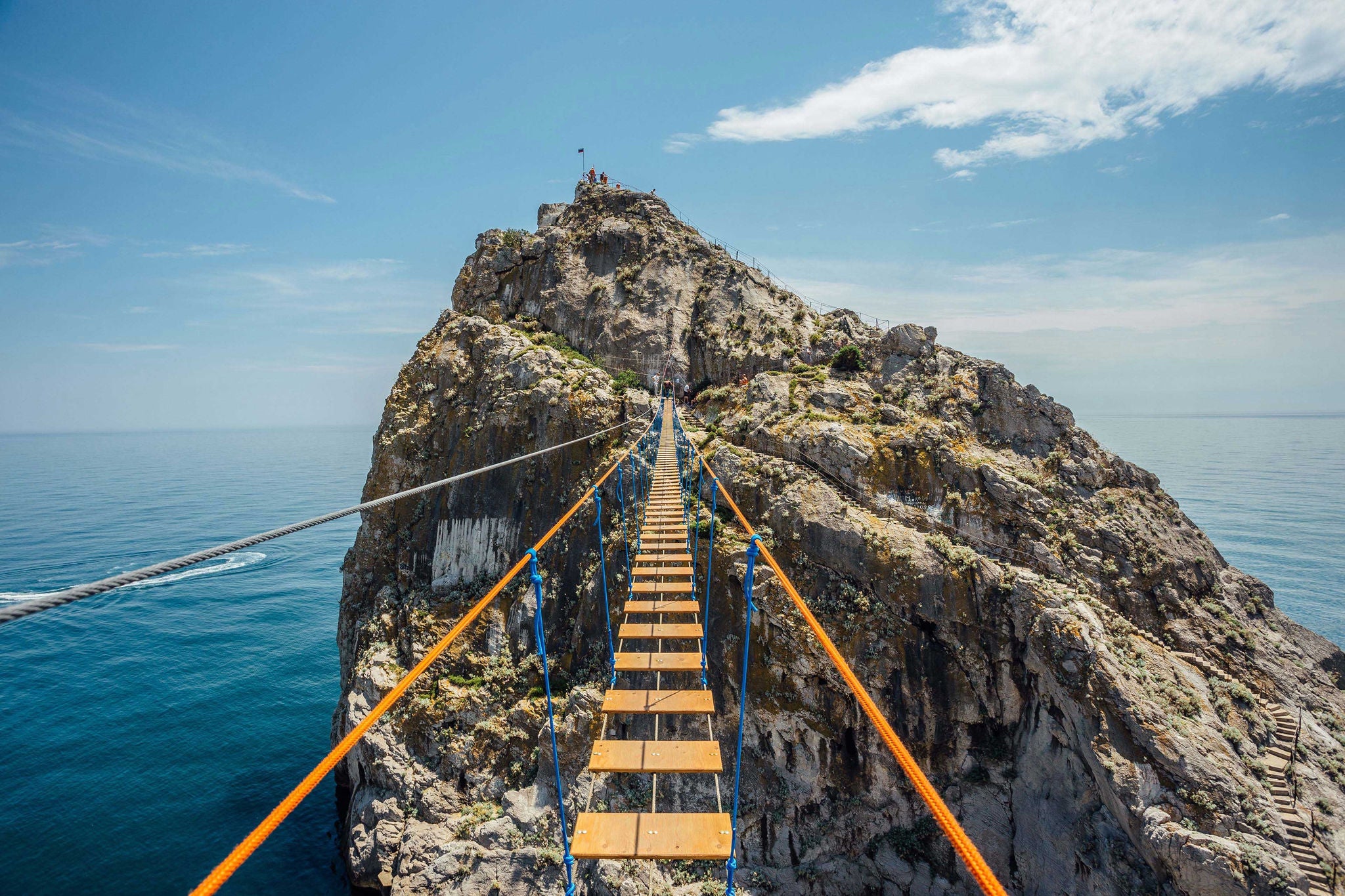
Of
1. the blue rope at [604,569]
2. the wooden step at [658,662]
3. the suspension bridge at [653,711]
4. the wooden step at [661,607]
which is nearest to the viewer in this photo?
the suspension bridge at [653,711]

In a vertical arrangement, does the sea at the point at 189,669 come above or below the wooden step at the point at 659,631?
below

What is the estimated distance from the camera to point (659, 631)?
403 inches

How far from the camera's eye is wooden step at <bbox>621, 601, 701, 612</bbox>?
10695 millimetres

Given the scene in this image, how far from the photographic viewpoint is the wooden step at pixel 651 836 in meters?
6.07

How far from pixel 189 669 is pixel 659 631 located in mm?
40636

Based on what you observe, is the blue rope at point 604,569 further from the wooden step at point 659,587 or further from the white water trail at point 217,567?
the white water trail at point 217,567

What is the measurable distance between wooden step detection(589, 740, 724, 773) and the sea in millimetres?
22288

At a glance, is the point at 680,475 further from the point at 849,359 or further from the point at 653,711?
the point at 849,359

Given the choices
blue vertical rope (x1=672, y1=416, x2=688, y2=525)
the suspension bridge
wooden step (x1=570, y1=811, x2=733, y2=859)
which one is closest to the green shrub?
blue vertical rope (x1=672, y1=416, x2=688, y2=525)

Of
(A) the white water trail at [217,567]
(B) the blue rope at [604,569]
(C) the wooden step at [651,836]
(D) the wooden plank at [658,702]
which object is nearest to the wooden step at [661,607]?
(B) the blue rope at [604,569]

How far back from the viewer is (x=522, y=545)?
88.9 feet

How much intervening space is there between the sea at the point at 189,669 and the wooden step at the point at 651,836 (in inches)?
898

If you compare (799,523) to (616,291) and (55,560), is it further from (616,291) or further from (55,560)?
(55,560)

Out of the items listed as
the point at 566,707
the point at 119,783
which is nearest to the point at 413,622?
the point at 566,707
